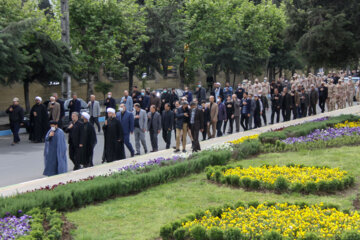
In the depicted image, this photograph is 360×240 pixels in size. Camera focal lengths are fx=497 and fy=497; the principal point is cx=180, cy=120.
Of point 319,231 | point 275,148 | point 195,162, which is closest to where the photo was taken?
point 319,231

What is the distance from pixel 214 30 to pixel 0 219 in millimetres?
32465

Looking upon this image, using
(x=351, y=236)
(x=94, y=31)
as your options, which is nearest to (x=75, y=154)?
(x=351, y=236)

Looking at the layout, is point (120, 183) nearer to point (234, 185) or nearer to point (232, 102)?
point (234, 185)

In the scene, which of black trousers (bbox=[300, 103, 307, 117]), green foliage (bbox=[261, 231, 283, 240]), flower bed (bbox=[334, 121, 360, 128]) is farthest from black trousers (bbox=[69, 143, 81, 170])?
black trousers (bbox=[300, 103, 307, 117])

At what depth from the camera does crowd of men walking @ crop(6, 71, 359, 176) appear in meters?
14.0

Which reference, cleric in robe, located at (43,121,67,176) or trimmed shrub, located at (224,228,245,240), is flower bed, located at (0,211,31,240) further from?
cleric in robe, located at (43,121,67,176)

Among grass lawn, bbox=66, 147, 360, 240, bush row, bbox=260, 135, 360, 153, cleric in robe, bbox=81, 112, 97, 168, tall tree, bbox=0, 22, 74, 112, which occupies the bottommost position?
grass lawn, bbox=66, 147, 360, 240

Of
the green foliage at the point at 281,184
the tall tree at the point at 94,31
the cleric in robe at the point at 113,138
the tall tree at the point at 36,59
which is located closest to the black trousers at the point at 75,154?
the cleric in robe at the point at 113,138

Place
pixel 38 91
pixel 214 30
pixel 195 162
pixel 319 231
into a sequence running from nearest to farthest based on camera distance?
pixel 319 231
pixel 195 162
pixel 38 91
pixel 214 30

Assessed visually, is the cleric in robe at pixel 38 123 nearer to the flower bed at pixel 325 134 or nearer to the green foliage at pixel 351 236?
the flower bed at pixel 325 134

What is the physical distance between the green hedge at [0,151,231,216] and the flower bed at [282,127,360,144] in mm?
4058

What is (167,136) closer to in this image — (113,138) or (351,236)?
(113,138)

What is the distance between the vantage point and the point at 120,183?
10609 millimetres

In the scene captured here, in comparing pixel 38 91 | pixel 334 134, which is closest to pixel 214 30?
pixel 38 91
